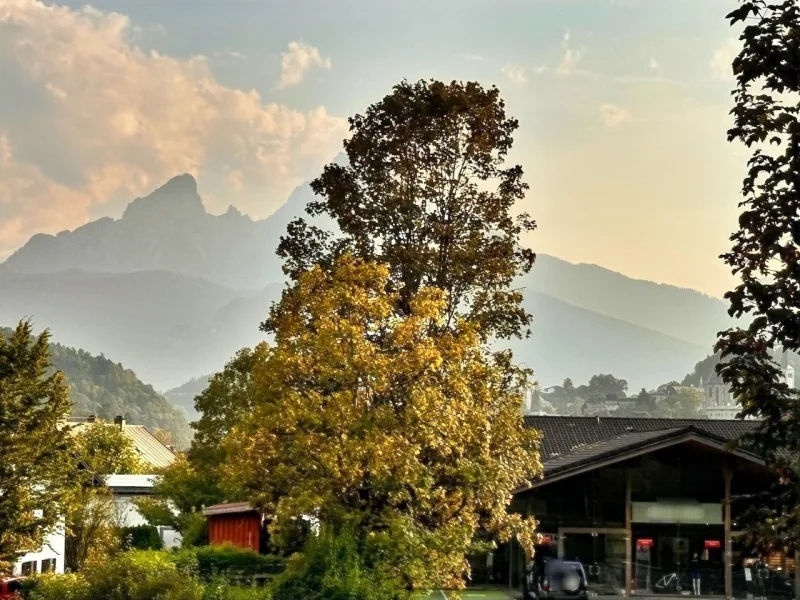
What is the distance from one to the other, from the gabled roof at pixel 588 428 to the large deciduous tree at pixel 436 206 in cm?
1803

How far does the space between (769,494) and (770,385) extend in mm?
1582

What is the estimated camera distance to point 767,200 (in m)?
13.0

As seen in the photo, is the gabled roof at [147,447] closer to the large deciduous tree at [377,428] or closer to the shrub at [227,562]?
the shrub at [227,562]

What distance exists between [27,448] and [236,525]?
11.1 m

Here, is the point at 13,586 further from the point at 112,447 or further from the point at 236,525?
the point at 112,447

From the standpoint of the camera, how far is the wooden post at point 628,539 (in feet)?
127

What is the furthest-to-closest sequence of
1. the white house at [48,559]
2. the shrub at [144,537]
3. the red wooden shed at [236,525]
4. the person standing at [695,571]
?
the shrub at [144,537] < the white house at [48,559] < the red wooden shed at [236,525] < the person standing at [695,571]

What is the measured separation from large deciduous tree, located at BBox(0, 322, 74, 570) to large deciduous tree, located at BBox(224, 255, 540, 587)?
30.9 feet

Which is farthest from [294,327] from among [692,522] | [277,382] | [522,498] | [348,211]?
[692,522]

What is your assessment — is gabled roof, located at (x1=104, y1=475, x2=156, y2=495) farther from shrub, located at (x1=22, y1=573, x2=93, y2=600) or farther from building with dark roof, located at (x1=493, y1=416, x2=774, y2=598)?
shrub, located at (x1=22, y1=573, x2=93, y2=600)

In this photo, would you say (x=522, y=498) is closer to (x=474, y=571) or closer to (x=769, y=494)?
(x=474, y=571)

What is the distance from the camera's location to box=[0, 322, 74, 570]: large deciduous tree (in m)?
36.0

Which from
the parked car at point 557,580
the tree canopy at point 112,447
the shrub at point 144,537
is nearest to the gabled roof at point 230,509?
the parked car at point 557,580

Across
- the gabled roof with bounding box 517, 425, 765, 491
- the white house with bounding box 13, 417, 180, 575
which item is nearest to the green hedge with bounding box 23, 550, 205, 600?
the white house with bounding box 13, 417, 180, 575
